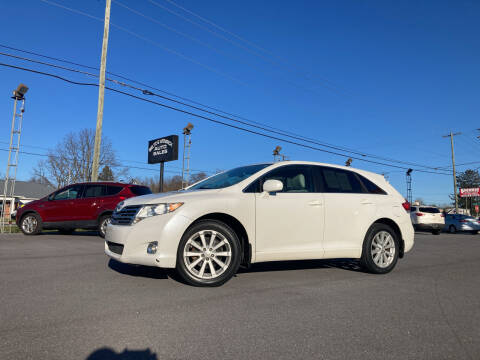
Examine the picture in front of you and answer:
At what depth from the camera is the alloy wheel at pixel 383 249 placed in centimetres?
563

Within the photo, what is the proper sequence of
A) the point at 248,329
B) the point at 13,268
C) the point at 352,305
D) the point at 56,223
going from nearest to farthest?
1. the point at 248,329
2. the point at 352,305
3. the point at 13,268
4. the point at 56,223

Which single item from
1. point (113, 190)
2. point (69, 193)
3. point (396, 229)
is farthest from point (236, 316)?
point (69, 193)

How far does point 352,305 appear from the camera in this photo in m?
3.70

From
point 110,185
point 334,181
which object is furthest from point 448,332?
point 110,185

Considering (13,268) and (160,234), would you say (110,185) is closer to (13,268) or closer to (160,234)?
(13,268)

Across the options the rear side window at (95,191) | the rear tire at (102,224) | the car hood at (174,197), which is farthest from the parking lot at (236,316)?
the rear side window at (95,191)

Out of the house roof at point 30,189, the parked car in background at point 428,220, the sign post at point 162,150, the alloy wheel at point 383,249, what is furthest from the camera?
the house roof at point 30,189

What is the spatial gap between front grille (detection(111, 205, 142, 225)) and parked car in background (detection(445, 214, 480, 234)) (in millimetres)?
27962

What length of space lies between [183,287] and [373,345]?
2.35m

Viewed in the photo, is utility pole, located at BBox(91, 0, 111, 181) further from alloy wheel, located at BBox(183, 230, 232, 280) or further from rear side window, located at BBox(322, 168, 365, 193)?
alloy wheel, located at BBox(183, 230, 232, 280)

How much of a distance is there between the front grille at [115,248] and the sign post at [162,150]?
15418 mm

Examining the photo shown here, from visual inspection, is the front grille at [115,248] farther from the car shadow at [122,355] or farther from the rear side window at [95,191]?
the rear side window at [95,191]

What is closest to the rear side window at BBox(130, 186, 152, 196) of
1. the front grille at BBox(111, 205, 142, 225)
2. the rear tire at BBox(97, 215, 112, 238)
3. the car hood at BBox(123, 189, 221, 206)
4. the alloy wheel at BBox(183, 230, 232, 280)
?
the rear tire at BBox(97, 215, 112, 238)

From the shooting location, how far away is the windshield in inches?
200
